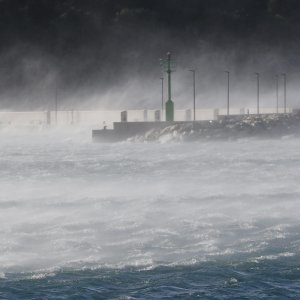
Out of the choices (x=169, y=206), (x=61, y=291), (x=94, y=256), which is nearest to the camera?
(x=61, y=291)

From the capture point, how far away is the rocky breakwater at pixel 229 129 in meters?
116

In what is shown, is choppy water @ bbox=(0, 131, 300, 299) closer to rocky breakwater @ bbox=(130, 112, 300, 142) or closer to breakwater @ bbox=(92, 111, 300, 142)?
rocky breakwater @ bbox=(130, 112, 300, 142)

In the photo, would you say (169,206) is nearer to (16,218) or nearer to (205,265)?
(16,218)

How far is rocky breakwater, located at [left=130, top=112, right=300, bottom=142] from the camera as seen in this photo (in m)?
116

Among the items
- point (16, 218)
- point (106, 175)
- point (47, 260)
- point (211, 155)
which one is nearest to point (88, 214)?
point (16, 218)

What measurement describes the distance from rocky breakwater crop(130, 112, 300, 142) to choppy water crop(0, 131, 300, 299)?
55535mm

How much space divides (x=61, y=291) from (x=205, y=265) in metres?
4.78

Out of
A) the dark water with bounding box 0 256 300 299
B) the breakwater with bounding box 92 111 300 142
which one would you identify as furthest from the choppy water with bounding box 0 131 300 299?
the breakwater with bounding box 92 111 300 142

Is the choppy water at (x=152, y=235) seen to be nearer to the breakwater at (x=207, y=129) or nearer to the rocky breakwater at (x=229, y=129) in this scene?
the rocky breakwater at (x=229, y=129)

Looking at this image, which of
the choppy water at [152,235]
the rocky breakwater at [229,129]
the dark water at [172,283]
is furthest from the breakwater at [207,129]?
the dark water at [172,283]

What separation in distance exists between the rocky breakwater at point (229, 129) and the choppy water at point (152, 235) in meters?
55.5

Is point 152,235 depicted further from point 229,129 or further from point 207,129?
point 229,129

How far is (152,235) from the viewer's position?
31109 millimetres

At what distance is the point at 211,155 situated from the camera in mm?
81438
